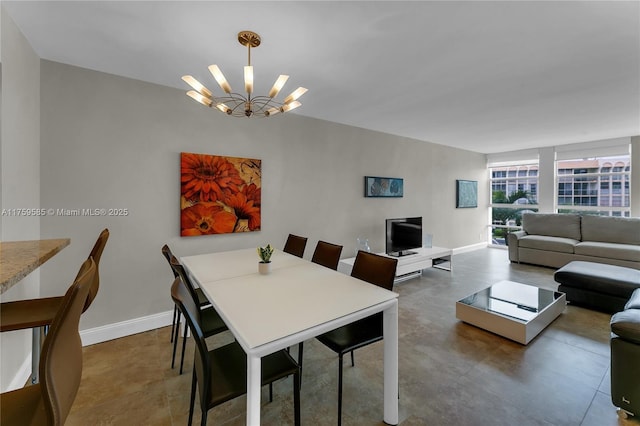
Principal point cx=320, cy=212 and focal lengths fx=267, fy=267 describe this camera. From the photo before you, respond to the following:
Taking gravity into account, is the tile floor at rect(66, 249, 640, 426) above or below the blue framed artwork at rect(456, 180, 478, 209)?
below

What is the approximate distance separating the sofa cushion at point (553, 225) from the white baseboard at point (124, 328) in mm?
6998

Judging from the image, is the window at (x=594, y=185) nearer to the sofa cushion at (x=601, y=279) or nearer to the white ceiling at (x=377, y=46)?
the white ceiling at (x=377, y=46)

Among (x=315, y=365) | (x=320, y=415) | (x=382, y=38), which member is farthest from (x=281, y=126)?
(x=320, y=415)

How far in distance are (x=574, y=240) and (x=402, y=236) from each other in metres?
3.58

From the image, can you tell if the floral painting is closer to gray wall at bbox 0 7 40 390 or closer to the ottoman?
gray wall at bbox 0 7 40 390

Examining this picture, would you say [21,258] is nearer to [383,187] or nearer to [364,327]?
[364,327]

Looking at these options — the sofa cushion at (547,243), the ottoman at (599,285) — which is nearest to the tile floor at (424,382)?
the ottoman at (599,285)

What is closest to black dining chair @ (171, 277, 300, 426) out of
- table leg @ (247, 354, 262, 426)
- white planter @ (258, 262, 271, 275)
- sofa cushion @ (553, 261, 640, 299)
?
table leg @ (247, 354, 262, 426)

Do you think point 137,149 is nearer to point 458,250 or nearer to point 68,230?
point 68,230

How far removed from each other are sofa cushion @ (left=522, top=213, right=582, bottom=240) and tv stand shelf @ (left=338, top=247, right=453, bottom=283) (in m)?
2.42

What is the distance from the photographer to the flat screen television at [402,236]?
4.50 metres

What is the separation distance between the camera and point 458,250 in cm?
642

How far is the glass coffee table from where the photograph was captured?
252 cm

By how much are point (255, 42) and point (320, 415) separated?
2.65 m
